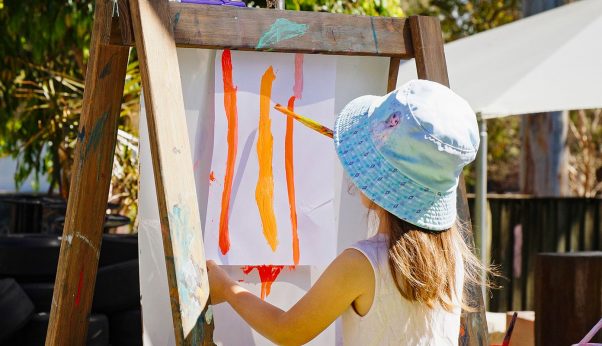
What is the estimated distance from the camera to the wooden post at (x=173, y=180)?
1.96 metres

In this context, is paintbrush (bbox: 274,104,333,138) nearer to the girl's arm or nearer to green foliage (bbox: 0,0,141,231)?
the girl's arm

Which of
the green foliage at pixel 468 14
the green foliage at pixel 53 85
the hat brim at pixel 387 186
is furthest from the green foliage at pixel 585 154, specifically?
the hat brim at pixel 387 186

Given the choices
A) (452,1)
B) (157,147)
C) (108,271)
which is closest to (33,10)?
(108,271)

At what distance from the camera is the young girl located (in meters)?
1.85

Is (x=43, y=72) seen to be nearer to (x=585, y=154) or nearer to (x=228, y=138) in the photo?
(x=228, y=138)

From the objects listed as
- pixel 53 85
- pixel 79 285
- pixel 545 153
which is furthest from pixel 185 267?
pixel 545 153

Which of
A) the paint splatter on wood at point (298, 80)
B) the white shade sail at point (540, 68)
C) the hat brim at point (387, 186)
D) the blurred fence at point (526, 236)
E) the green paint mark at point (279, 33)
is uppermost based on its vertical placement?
the white shade sail at point (540, 68)

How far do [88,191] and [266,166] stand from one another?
488mm

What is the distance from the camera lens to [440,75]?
2.43 m

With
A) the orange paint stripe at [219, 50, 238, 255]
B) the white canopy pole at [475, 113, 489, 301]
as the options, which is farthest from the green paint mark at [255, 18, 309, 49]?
the white canopy pole at [475, 113, 489, 301]

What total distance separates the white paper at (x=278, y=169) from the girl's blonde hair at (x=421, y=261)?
608 mm

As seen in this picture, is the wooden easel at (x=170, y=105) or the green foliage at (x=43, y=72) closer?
the wooden easel at (x=170, y=105)

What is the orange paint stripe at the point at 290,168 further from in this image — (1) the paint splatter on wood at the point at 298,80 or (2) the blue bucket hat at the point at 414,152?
(2) the blue bucket hat at the point at 414,152

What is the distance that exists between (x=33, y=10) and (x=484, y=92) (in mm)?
3246
